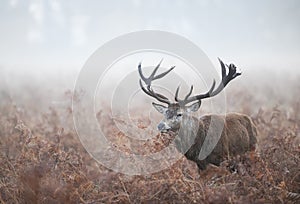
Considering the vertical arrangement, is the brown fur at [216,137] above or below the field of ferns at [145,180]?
above

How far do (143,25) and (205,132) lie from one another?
306 ft

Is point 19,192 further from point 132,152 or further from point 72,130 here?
Answer: point 72,130

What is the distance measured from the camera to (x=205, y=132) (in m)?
8.84

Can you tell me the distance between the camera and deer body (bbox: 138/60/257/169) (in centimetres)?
861

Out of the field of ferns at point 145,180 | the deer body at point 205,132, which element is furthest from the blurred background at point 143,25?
the field of ferns at point 145,180

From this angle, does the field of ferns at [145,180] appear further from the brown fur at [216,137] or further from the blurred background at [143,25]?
the blurred background at [143,25]

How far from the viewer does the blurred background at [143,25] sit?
8812 centimetres

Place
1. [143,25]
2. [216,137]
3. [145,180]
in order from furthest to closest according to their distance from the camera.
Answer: [143,25], [216,137], [145,180]

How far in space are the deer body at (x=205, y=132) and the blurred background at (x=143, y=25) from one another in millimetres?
72718

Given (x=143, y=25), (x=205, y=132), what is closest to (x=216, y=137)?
(x=205, y=132)

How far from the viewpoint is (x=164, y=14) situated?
359 feet

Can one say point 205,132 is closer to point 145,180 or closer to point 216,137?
point 216,137

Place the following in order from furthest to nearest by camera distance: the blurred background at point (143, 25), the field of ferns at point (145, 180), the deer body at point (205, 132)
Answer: the blurred background at point (143, 25) → the deer body at point (205, 132) → the field of ferns at point (145, 180)

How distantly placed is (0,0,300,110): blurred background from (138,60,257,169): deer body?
7272 cm
